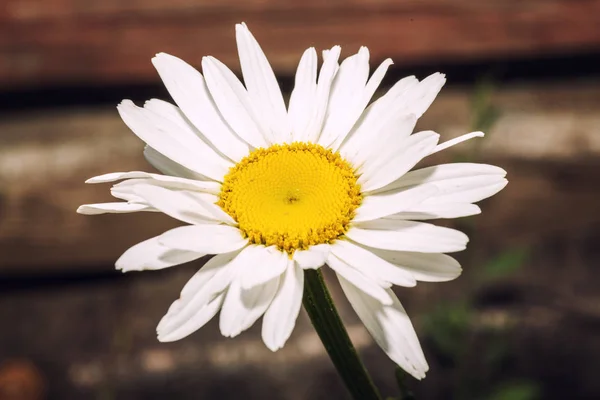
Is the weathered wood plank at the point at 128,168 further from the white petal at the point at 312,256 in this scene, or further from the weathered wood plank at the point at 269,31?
the white petal at the point at 312,256

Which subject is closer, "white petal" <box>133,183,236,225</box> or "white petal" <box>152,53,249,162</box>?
"white petal" <box>133,183,236,225</box>

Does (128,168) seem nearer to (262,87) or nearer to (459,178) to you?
(262,87)

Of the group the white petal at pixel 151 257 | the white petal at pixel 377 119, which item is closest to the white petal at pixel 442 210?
the white petal at pixel 377 119

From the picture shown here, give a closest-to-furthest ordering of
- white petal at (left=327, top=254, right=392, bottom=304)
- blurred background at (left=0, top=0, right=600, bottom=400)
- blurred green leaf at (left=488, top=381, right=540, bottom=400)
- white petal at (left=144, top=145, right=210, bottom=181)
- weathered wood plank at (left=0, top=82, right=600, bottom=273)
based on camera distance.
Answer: white petal at (left=327, top=254, right=392, bottom=304) < white petal at (left=144, top=145, right=210, bottom=181) < blurred green leaf at (left=488, top=381, right=540, bottom=400) < blurred background at (left=0, top=0, right=600, bottom=400) < weathered wood plank at (left=0, top=82, right=600, bottom=273)

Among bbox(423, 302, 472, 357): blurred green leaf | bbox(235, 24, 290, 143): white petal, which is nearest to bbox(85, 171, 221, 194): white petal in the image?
bbox(235, 24, 290, 143): white petal

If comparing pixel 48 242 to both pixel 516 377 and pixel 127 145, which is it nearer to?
pixel 127 145

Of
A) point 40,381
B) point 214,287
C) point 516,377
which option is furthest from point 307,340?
point 214,287

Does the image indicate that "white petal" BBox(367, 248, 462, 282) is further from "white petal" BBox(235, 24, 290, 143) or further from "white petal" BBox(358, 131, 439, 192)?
"white petal" BBox(235, 24, 290, 143)

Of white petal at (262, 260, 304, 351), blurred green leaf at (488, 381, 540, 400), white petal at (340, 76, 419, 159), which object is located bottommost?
blurred green leaf at (488, 381, 540, 400)
